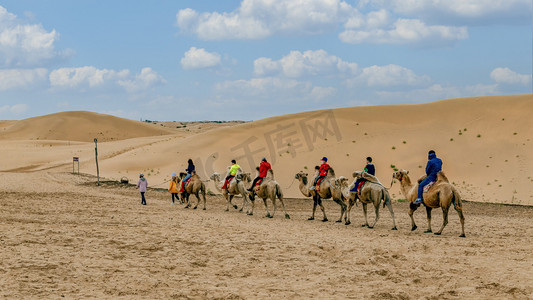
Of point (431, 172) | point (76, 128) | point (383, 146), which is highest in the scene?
point (76, 128)

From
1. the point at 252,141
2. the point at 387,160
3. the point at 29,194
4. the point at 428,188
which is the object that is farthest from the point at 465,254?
the point at 252,141

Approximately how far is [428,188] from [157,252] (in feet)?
28.4

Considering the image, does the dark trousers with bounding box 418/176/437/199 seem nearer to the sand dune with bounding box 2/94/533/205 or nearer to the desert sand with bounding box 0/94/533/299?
the desert sand with bounding box 0/94/533/299

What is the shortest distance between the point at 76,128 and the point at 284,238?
117m

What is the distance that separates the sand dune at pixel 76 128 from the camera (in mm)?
119125

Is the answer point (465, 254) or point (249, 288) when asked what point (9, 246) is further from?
point (465, 254)

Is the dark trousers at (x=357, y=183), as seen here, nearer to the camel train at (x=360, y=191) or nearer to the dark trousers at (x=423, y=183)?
the camel train at (x=360, y=191)

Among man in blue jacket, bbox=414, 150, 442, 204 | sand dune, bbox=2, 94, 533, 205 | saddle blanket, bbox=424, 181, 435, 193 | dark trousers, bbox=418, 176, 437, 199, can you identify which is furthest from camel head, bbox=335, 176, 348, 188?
sand dune, bbox=2, 94, 533, 205

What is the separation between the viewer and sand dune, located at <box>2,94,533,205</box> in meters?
40.1

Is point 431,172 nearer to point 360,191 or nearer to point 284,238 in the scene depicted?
point 360,191

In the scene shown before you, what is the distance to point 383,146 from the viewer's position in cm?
4700

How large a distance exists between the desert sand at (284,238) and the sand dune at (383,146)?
21 cm

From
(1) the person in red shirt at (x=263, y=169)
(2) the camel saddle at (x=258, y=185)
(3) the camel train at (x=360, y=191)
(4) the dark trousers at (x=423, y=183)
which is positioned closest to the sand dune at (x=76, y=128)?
(3) the camel train at (x=360, y=191)

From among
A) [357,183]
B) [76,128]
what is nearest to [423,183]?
[357,183]
